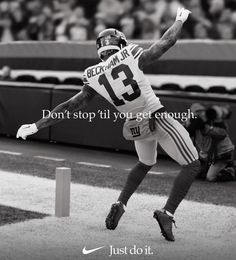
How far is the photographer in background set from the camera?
352 inches

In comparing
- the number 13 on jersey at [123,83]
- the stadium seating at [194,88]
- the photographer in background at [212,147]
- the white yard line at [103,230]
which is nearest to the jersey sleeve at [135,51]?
the number 13 on jersey at [123,83]

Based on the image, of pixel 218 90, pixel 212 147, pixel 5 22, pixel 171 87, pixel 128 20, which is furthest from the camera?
pixel 5 22

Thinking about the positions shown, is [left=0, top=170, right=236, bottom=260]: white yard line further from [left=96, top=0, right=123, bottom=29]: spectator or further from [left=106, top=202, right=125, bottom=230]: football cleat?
[left=96, top=0, right=123, bottom=29]: spectator

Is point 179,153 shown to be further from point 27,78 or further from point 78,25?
point 78,25

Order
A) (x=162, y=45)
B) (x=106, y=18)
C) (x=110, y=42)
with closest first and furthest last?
(x=162, y=45)
(x=110, y=42)
(x=106, y=18)

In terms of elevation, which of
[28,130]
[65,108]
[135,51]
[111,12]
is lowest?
[28,130]

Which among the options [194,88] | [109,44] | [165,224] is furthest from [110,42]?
[194,88]

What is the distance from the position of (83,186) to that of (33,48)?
853cm

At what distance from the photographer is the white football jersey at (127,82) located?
5758mm

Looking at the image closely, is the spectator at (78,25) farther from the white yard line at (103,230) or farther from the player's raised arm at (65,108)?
the player's raised arm at (65,108)

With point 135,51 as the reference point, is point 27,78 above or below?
below

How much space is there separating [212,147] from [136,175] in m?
3.00

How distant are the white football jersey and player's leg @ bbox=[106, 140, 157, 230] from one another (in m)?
0.37

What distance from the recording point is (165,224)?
5609mm
